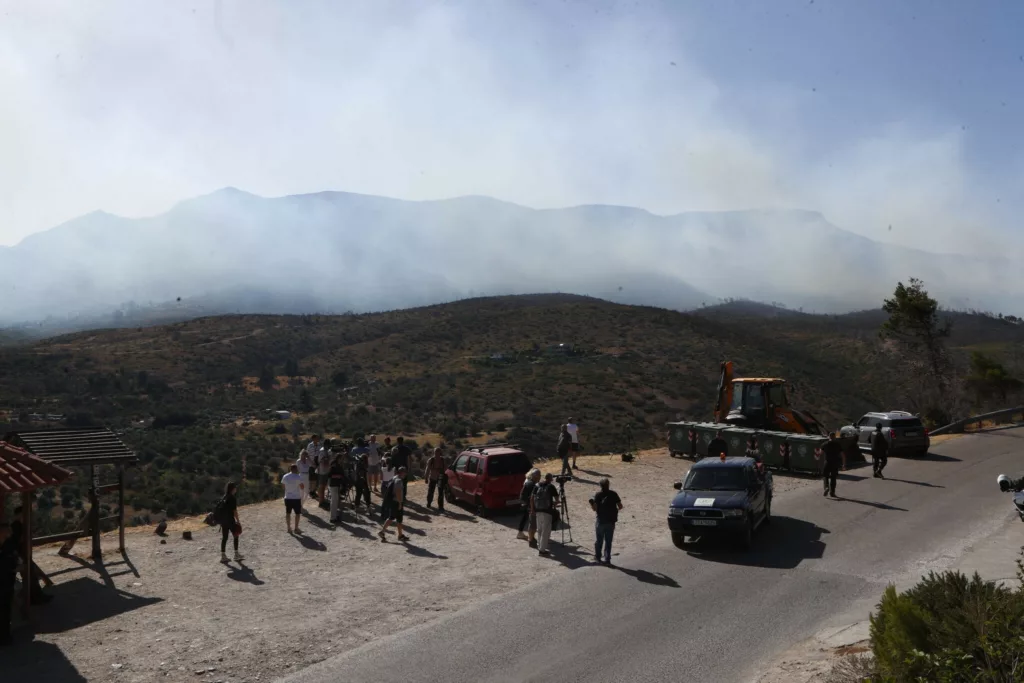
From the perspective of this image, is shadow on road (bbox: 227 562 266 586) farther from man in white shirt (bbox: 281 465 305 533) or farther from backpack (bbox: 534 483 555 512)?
backpack (bbox: 534 483 555 512)

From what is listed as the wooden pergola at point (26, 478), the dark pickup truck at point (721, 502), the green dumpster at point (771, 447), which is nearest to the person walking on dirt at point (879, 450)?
the green dumpster at point (771, 447)

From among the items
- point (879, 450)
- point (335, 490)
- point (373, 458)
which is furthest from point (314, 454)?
point (879, 450)

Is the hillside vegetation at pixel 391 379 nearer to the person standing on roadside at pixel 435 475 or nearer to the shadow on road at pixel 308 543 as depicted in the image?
the person standing on roadside at pixel 435 475

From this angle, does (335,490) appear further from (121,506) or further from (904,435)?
(904,435)

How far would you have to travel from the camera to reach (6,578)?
34.0ft

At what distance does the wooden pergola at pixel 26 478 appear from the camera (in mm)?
10953

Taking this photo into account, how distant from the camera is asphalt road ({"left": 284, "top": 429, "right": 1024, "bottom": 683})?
29.7 ft

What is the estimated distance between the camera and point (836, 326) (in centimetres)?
12519

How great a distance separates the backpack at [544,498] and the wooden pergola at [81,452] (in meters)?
8.14

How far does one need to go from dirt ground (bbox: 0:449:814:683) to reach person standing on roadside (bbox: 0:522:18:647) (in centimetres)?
30

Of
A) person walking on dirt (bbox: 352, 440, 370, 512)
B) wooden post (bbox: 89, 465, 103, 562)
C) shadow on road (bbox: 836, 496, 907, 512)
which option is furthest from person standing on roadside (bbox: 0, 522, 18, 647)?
shadow on road (bbox: 836, 496, 907, 512)

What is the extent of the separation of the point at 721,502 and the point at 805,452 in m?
10.8

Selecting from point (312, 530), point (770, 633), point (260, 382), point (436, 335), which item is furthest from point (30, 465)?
point (436, 335)

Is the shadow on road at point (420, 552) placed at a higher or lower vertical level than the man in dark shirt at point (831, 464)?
lower
